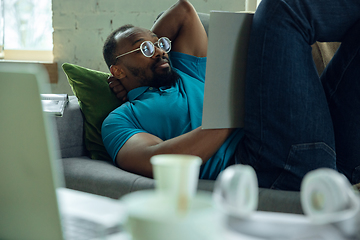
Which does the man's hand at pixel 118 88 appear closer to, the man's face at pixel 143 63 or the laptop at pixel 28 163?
the man's face at pixel 143 63

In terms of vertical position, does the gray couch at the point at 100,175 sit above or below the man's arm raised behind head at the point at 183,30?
below

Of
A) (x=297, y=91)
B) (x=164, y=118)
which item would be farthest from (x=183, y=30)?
(x=297, y=91)

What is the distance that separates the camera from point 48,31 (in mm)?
2713

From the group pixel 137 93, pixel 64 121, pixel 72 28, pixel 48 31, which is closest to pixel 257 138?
pixel 137 93

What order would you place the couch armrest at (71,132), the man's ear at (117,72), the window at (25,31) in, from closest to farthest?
1. the couch armrest at (71,132)
2. the man's ear at (117,72)
3. the window at (25,31)

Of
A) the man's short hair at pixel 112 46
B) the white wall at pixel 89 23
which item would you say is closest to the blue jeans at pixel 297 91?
the man's short hair at pixel 112 46

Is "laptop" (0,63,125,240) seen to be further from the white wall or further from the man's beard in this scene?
the white wall

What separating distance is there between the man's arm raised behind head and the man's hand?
0.98 ft

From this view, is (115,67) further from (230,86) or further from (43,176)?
(43,176)

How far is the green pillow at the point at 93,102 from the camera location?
1271 mm

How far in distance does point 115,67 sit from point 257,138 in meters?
0.80

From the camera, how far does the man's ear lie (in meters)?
1.43

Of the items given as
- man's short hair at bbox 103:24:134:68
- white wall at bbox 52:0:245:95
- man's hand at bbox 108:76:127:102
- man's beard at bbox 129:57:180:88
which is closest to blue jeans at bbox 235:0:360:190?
man's beard at bbox 129:57:180:88

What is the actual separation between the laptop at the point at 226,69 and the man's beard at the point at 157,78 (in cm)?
49
